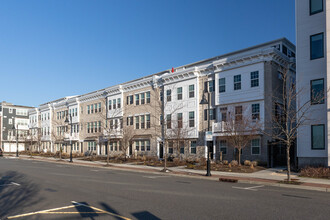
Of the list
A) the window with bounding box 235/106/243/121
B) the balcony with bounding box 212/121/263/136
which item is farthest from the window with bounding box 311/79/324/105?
the window with bounding box 235/106/243/121

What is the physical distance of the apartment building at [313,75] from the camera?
22.6 meters

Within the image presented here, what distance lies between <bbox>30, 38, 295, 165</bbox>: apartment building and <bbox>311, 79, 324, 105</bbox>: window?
12.6ft

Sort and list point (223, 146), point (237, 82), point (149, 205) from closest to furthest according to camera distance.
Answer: point (149, 205)
point (237, 82)
point (223, 146)

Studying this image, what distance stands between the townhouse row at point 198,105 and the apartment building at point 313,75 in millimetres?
3663

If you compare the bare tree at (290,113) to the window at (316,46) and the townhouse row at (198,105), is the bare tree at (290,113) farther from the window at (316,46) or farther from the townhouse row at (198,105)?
the window at (316,46)

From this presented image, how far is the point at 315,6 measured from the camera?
2397 cm

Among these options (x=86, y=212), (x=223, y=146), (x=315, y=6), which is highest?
(x=315, y=6)

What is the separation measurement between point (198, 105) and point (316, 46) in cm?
1415

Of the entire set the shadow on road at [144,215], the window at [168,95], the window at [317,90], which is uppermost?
the window at [168,95]

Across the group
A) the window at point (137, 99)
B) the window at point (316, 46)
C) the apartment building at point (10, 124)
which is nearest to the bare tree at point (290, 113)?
the window at point (316, 46)

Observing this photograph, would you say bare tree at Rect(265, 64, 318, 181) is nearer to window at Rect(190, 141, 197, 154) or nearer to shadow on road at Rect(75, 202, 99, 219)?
window at Rect(190, 141, 197, 154)

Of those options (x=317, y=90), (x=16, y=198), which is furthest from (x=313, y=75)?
(x=16, y=198)

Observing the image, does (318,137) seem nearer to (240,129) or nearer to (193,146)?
(240,129)

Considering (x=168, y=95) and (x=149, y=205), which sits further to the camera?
(x=168, y=95)
